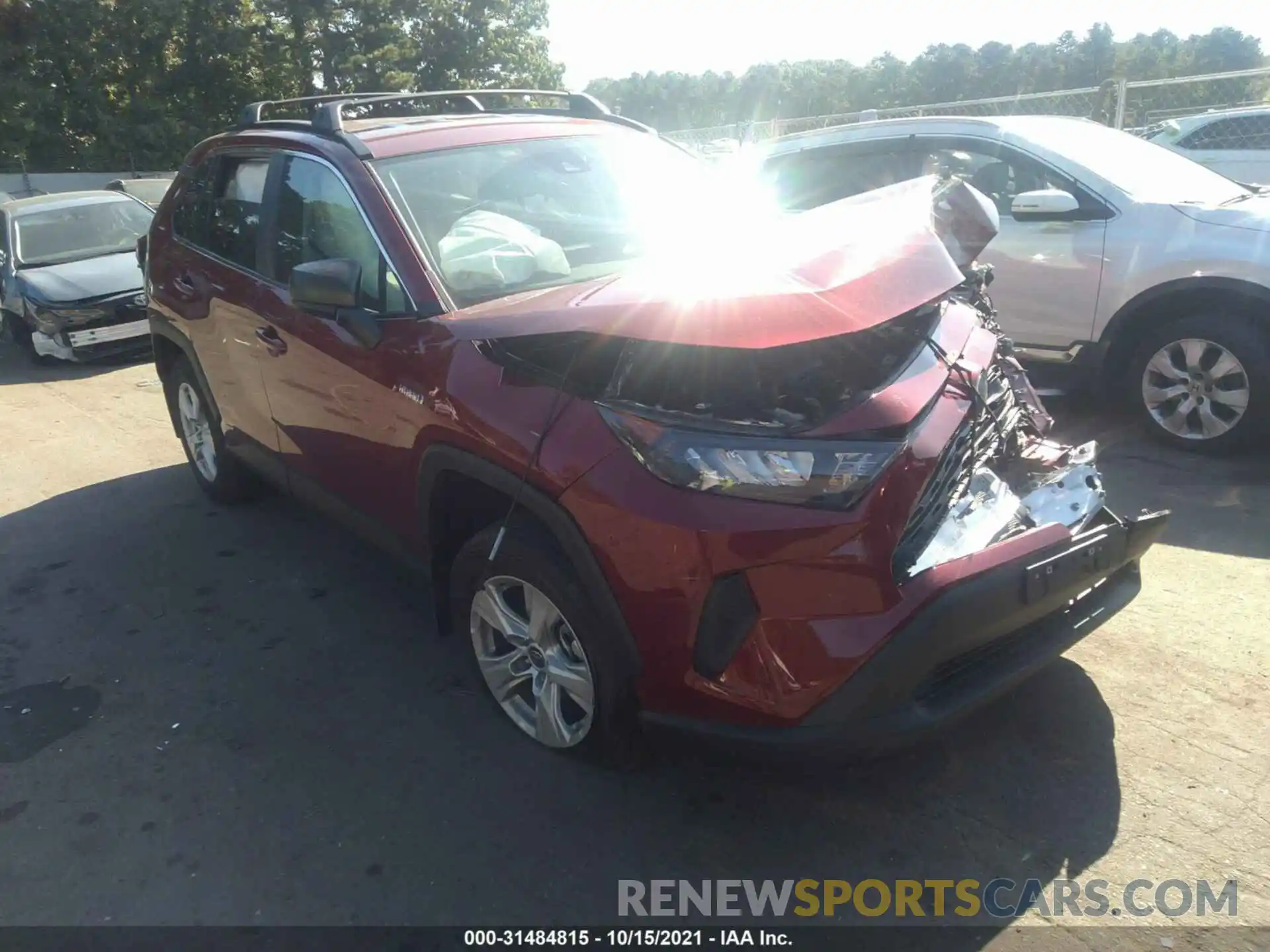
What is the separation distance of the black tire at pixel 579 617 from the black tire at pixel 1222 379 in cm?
388

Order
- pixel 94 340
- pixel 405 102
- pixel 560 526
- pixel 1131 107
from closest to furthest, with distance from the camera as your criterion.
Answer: pixel 560 526 → pixel 405 102 → pixel 94 340 → pixel 1131 107

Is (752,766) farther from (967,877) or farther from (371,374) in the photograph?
(371,374)

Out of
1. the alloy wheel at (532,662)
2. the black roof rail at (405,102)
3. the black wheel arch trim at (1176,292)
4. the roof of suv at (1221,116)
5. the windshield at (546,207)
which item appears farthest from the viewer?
the roof of suv at (1221,116)

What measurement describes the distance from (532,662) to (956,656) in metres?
1.26

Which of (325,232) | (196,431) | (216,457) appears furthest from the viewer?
(196,431)

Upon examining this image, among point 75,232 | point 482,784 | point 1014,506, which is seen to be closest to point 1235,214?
point 1014,506

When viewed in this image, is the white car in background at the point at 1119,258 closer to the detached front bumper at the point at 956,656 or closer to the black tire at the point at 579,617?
the detached front bumper at the point at 956,656

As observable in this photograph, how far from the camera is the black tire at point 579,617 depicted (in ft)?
8.79

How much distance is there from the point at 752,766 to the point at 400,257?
77.8 inches

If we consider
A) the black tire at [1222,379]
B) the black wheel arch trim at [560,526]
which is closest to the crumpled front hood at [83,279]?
the black wheel arch trim at [560,526]

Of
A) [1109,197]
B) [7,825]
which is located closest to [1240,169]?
[1109,197]

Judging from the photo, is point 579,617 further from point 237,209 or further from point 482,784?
point 237,209

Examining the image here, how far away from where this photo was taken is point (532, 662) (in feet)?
10.0

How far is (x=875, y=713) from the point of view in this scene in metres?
2.38
